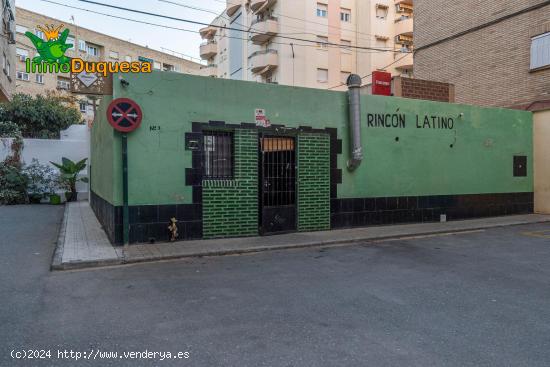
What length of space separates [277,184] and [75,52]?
44.6 m

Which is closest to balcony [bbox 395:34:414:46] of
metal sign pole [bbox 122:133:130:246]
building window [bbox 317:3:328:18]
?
building window [bbox 317:3:328:18]

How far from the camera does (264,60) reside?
3381 cm

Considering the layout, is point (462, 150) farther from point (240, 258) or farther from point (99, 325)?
point (99, 325)

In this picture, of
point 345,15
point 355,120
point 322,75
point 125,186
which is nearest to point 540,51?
point 355,120

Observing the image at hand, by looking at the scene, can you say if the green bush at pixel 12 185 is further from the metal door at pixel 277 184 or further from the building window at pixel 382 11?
the building window at pixel 382 11

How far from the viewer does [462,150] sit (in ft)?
42.6

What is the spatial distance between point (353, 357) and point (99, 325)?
8.74ft

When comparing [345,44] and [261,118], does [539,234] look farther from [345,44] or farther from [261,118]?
[345,44]

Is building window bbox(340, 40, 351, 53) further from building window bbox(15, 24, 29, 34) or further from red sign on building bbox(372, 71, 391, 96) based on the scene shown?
building window bbox(15, 24, 29, 34)

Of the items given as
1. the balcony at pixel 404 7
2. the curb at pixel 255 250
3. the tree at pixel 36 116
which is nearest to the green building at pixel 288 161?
the curb at pixel 255 250

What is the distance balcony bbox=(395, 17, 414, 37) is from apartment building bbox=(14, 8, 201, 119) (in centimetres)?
2409

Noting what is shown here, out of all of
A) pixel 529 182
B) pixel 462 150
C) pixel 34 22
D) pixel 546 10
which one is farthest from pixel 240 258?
pixel 34 22

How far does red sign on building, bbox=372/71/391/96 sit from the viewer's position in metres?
13.7

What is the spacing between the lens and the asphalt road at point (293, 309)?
3.62m
